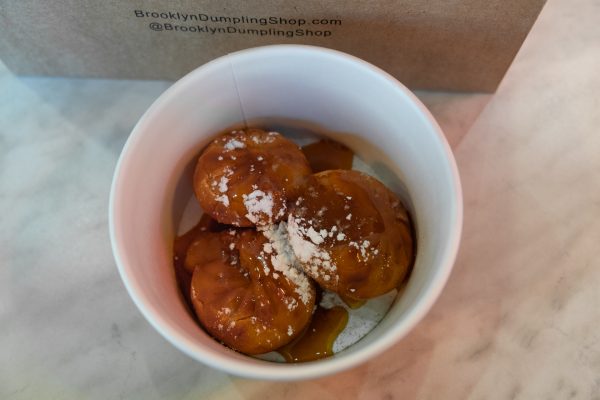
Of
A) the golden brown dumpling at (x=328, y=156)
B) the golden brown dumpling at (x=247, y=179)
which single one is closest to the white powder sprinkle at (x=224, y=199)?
the golden brown dumpling at (x=247, y=179)

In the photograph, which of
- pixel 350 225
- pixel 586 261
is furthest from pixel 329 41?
pixel 586 261

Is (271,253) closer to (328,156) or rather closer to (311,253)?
(311,253)

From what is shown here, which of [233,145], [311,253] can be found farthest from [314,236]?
[233,145]

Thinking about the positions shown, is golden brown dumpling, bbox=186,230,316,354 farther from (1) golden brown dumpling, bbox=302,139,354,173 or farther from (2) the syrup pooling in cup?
(1) golden brown dumpling, bbox=302,139,354,173

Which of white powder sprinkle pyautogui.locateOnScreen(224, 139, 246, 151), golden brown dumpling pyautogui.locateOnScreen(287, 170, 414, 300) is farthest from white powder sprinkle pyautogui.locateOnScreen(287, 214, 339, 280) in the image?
white powder sprinkle pyautogui.locateOnScreen(224, 139, 246, 151)

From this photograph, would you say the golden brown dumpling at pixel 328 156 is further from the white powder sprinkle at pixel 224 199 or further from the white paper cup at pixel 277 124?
the white powder sprinkle at pixel 224 199
